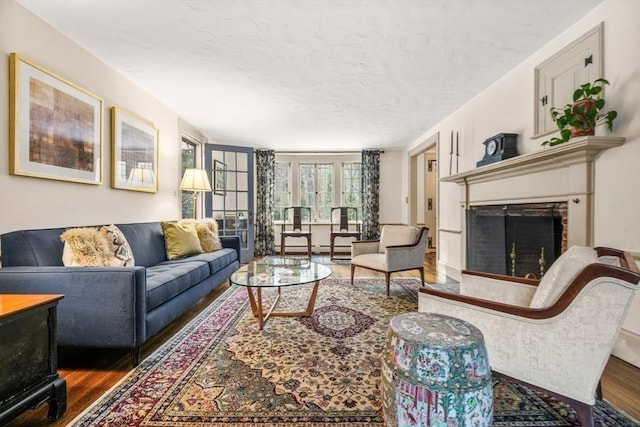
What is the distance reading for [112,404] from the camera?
1.42 metres

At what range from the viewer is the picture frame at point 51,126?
1.90 m

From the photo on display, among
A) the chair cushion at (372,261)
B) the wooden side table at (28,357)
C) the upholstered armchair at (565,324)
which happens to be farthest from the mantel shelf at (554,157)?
the wooden side table at (28,357)

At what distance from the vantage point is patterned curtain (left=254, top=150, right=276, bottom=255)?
6258 mm

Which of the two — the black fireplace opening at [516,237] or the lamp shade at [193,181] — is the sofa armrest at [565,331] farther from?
the lamp shade at [193,181]

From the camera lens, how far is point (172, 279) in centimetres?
225

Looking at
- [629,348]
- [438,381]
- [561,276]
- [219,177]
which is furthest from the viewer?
[219,177]

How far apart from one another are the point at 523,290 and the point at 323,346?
1254 mm

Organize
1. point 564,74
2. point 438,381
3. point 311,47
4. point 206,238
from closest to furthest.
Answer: point 438,381, point 564,74, point 311,47, point 206,238

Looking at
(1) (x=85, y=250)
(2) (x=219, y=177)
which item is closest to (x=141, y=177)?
(1) (x=85, y=250)

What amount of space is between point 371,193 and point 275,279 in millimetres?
4263

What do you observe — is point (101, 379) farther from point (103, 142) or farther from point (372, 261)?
point (372, 261)

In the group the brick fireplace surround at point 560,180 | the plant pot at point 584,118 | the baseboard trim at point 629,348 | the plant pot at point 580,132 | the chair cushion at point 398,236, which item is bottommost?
the baseboard trim at point 629,348

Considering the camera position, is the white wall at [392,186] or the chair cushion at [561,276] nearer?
the chair cushion at [561,276]

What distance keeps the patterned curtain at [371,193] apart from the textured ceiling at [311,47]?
2.32 meters
